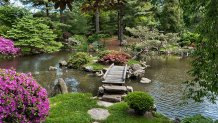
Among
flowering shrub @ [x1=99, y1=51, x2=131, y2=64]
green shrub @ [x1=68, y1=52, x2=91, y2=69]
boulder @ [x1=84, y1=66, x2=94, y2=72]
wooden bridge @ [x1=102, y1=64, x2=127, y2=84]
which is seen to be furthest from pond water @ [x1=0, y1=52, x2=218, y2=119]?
flowering shrub @ [x1=99, y1=51, x2=131, y2=64]

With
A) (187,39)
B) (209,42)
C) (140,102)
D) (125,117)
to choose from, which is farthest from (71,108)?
(187,39)

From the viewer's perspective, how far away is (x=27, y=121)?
268 inches

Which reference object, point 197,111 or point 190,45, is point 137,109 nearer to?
point 197,111

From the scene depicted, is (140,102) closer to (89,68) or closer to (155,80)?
(155,80)

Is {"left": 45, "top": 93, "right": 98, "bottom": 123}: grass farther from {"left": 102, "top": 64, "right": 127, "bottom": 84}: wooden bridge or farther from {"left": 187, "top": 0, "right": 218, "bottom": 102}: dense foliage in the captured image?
{"left": 187, "top": 0, "right": 218, "bottom": 102}: dense foliage

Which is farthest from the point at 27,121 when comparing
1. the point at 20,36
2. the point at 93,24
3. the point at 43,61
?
the point at 93,24

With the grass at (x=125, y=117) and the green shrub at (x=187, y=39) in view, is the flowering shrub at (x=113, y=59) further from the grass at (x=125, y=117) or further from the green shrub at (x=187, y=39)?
the green shrub at (x=187, y=39)

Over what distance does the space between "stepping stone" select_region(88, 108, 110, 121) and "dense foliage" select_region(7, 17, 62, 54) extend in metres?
13.7

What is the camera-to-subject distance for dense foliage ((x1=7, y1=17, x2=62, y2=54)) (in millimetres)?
23219

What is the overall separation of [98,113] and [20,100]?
11.8 ft

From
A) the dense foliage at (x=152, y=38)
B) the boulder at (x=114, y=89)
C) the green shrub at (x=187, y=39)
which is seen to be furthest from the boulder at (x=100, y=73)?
the green shrub at (x=187, y=39)

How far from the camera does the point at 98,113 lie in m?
9.70

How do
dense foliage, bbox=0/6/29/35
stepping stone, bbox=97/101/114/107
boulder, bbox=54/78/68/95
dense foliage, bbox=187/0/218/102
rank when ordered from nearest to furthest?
dense foliage, bbox=187/0/218/102 < stepping stone, bbox=97/101/114/107 < boulder, bbox=54/78/68/95 < dense foliage, bbox=0/6/29/35

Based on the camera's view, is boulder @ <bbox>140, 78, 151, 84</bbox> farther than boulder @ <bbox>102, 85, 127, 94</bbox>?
Yes
